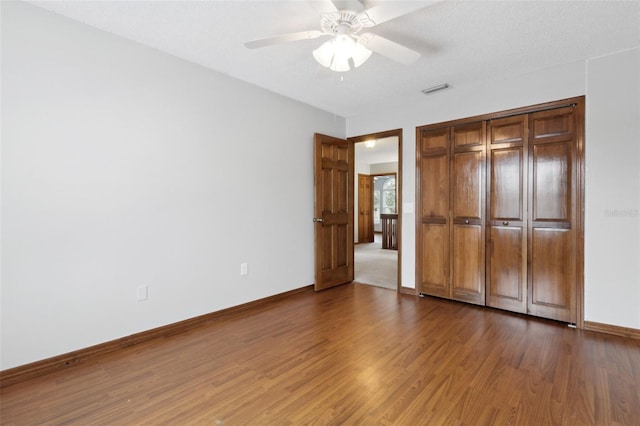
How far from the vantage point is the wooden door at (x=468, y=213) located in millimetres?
3482

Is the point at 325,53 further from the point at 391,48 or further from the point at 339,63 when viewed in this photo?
the point at 391,48

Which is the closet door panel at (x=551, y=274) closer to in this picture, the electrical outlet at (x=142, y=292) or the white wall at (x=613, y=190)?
the white wall at (x=613, y=190)

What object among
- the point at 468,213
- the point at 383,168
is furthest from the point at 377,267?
the point at 383,168

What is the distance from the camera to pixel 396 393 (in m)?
1.87

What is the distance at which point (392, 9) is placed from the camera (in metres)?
1.74

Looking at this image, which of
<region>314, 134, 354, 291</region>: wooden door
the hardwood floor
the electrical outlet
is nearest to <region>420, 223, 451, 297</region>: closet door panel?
the hardwood floor

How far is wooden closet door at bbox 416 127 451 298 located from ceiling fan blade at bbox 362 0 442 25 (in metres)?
2.23

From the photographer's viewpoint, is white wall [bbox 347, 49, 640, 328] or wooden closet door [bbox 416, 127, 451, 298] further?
wooden closet door [bbox 416, 127, 451, 298]

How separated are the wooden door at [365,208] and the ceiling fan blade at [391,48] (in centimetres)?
736

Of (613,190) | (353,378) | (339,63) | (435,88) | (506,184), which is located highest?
(435,88)

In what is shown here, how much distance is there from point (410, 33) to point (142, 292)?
3.12m

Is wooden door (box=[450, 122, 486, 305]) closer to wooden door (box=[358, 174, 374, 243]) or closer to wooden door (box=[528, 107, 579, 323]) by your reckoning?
wooden door (box=[528, 107, 579, 323])

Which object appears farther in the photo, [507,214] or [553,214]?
[507,214]

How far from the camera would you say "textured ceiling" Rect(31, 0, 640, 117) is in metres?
2.12
